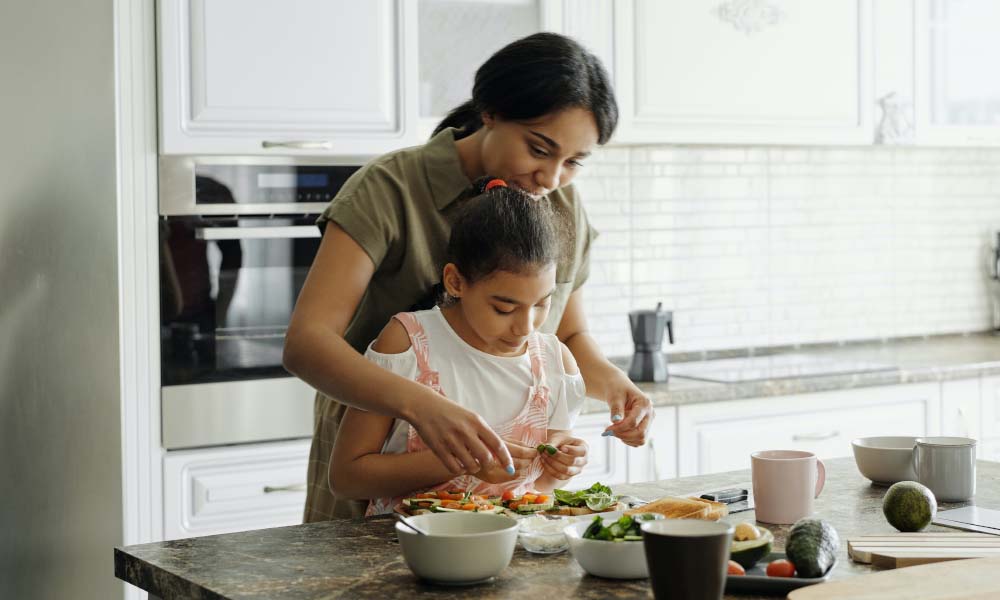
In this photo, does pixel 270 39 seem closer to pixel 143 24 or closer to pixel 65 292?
pixel 143 24

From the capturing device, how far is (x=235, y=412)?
10.0 ft

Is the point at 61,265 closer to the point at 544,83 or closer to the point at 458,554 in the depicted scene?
the point at 544,83

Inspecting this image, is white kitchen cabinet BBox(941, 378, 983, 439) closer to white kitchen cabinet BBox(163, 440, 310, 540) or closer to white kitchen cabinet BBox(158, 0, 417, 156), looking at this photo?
white kitchen cabinet BBox(158, 0, 417, 156)

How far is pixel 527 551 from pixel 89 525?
5.88 feet

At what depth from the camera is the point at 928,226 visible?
4672 mm

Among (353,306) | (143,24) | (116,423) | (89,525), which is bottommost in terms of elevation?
(89,525)

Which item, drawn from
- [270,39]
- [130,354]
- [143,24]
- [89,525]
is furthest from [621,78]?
[89,525]

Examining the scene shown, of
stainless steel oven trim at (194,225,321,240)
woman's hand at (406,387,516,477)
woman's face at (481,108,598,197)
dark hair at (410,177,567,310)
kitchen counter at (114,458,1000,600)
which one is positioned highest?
woman's face at (481,108,598,197)

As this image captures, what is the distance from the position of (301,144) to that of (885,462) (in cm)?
172

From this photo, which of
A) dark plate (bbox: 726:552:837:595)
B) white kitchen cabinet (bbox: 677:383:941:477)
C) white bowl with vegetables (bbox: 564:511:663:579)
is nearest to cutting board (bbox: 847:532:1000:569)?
dark plate (bbox: 726:552:837:595)

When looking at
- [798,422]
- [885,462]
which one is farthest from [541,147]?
[798,422]

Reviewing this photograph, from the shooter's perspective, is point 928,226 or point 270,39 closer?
point 270,39

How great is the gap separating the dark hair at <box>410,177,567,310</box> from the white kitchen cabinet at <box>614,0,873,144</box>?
179 cm

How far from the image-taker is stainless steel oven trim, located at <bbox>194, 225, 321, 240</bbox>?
3.02m
